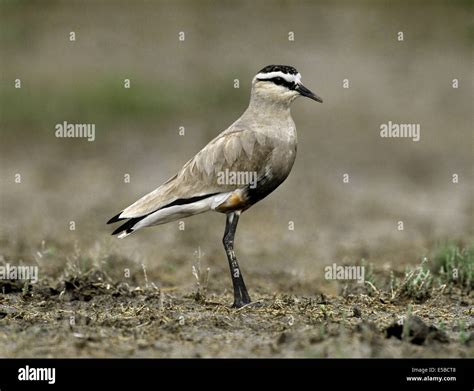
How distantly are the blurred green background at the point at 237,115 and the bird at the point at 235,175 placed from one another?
1.55 meters

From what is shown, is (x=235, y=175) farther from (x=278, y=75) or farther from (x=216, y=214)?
(x=216, y=214)

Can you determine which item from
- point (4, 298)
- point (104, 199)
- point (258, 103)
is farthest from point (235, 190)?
point (104, 199)

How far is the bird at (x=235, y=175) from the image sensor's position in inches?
320

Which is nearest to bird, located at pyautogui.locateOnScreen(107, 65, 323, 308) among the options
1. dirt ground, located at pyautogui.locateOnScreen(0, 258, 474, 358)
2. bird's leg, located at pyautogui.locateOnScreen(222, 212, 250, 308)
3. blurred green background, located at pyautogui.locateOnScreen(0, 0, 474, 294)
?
bird's leg, located at pyautogui.locateOnScreen(222, 212, 250, 308)

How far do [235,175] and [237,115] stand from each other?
10041mm

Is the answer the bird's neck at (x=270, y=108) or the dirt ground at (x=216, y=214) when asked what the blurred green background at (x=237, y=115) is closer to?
the dirt ground at (x=216, y=214)

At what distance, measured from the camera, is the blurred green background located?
12305 mm

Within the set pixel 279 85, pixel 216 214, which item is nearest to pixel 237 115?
pixel 216 214

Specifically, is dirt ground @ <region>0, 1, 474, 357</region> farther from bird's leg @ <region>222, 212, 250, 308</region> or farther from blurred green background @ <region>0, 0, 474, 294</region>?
bird's leg @ <region>222, 212, 250, 308</region>

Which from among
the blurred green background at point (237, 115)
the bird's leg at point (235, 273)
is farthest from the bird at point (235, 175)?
the blurred green background at point (237, 115)

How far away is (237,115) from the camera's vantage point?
18094 millimetres

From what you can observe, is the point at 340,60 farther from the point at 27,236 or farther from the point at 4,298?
the point at 4,298

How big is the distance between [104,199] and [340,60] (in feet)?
27.9

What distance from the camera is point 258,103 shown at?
846cm
